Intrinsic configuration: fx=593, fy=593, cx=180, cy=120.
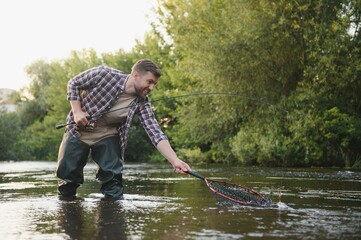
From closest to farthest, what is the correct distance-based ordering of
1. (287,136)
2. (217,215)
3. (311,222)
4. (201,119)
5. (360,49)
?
(311,222) < (217,215) < (360,49) < (287,136) < (201,119)

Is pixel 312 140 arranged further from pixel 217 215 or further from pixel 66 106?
pixel 66 106

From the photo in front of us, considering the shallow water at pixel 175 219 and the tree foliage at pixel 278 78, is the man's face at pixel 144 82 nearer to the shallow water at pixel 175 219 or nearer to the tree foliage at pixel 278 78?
the shallow water at pixel 175 219

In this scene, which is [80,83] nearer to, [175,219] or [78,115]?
[78,115]

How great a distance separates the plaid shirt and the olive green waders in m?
0.25

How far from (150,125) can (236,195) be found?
129cm

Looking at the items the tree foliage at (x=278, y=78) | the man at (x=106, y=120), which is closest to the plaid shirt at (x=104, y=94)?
the man at (x=106, y=120)

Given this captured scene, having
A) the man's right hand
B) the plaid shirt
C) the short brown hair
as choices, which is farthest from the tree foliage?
the short brown hair

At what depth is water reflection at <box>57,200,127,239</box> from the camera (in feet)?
14.1

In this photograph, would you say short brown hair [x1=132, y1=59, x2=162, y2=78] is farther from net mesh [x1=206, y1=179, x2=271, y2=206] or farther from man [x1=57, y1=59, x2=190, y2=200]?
net mesh [x1=206, y1=179, x2=271, y2=206]

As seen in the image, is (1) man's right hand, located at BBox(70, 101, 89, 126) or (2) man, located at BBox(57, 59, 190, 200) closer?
(1) man's right hand, located at BBox(70, 101, 89, 126)

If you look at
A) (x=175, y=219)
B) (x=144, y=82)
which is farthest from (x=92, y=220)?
(x=144, y=82)

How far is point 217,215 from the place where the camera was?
5410 mm

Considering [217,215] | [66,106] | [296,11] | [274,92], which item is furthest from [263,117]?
[66,106]

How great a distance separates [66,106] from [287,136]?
34.0m
